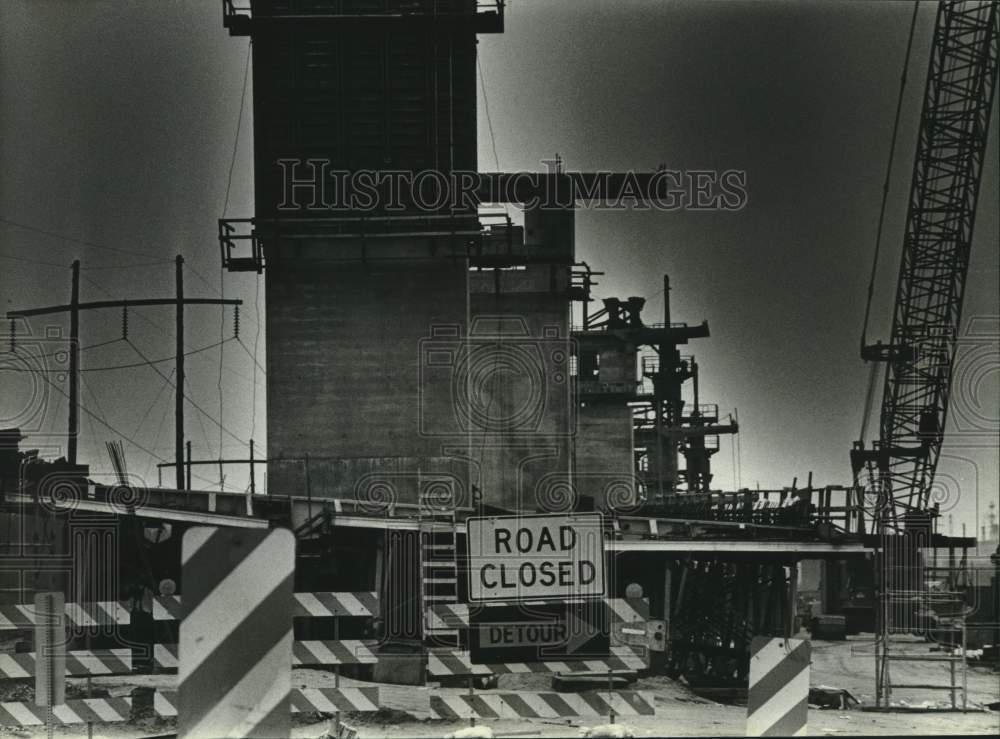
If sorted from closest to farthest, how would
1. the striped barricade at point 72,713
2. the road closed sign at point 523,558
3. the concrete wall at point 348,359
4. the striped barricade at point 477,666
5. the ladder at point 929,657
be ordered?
the striped barricade at point 72,713 < the road closed sign at point 523,558 < the striped barricade at point 477,666 < the ladder at point 929,657 < the concrete wall at point 348,359

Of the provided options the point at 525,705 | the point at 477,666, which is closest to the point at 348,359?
the point at 477,666

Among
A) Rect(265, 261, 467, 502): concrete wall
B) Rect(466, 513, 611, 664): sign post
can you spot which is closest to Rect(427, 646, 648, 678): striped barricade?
Rect(466, 513, 611, 664): sign post

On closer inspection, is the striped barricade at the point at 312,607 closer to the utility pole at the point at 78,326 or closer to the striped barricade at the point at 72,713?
the striped barricade at the point at 72,713

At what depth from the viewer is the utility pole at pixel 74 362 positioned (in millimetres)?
18395

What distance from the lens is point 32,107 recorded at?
1547cm

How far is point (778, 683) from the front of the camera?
8.73 m

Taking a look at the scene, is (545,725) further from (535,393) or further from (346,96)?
(535,393)

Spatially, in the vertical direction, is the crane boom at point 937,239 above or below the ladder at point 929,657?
above

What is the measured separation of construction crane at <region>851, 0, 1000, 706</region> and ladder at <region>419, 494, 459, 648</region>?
10489 mm

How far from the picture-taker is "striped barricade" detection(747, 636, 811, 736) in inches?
342

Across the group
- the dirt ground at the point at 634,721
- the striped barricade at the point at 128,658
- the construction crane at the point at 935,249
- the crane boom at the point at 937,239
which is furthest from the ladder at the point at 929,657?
the striped barricade at the point at 128,658

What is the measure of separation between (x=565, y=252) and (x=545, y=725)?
18.0 metres

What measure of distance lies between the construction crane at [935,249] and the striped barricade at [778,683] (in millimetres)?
19104

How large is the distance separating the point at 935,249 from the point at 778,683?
3055 centimetres
